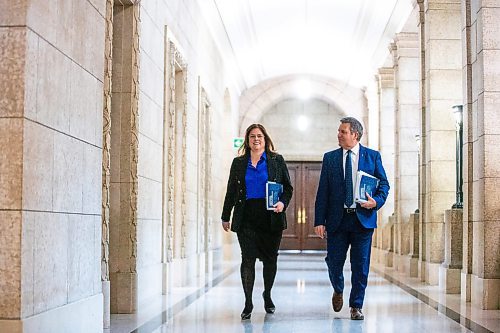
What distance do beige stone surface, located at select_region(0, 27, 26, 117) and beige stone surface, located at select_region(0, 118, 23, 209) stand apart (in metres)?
0.07

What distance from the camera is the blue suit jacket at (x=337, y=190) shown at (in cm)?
695

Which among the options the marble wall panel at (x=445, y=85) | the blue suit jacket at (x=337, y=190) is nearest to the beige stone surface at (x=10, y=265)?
the blue suit jacket at (x=337, y=190)

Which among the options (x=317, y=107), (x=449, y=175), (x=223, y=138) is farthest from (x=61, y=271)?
(x=317, y=107)

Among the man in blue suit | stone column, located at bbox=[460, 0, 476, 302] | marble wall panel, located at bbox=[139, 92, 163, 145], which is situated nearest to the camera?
the man in blue suit

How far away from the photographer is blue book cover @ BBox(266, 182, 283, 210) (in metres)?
6.95

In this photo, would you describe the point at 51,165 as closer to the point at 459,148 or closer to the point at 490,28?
the point at 490,28

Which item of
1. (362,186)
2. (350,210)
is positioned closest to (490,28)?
(362,186)

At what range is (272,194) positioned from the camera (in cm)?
699

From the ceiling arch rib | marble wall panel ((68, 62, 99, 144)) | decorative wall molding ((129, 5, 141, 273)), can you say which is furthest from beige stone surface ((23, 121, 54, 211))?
the ceiling arch rib

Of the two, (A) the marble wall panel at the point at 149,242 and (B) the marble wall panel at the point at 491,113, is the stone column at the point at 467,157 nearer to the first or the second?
(B) the marble wall panel at the point at 491,113

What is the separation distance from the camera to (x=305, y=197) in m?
25.2

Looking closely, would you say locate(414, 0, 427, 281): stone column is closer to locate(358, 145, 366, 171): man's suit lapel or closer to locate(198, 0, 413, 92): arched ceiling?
locate(198, 0, 413, 92): arched ceiling

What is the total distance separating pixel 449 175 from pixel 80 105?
22.7 ft

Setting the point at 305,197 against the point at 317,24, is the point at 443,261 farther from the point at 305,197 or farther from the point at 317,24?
the point at 305,197
